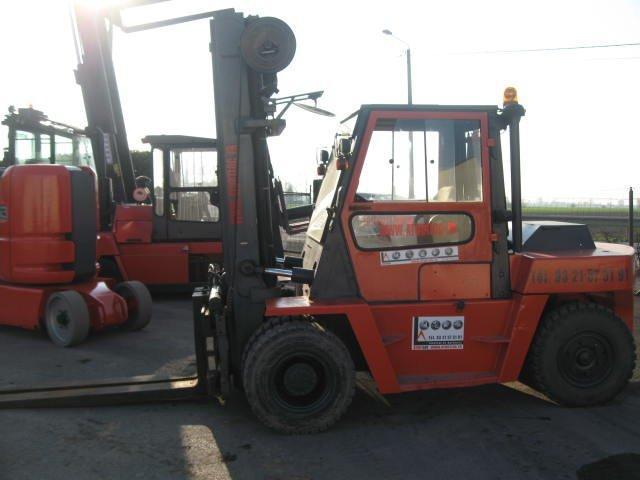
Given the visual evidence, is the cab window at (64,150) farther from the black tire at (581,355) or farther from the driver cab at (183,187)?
the black tire at (581,355)

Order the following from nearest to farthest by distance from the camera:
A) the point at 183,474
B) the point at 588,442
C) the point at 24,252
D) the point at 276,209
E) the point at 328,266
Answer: the point at 183,474, the point at 588,442, the point at 328,266, the point at 276,209, the point at 24,252

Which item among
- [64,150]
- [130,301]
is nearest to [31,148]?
[64,150]

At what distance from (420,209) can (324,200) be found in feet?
3.01

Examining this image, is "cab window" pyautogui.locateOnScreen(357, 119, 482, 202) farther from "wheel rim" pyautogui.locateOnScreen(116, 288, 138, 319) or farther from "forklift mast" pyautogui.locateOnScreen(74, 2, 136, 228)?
"forklift mast" pyautogui.locateOnScreen(74, 2, 136, 228)

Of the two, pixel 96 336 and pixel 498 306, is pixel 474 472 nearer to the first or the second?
pixel 498 306

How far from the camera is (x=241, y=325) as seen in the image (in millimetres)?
4418

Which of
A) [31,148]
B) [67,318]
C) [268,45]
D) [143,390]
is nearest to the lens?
[268,45]

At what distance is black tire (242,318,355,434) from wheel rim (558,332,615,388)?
173 centimetres

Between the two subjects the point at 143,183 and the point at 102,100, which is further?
the point at 143,183

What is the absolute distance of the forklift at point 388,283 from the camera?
4090mm

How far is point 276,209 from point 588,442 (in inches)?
126

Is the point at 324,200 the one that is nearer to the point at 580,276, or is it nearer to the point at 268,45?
the point at 268,45

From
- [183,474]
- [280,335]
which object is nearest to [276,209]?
[280,335]

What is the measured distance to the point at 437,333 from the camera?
14.1ft
